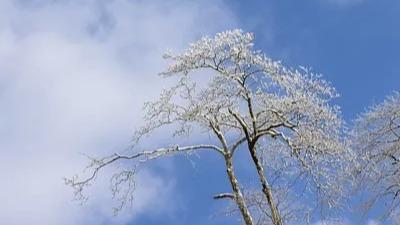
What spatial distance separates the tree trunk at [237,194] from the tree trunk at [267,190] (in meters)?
0.47

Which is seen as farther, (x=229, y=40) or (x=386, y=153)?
(x=386, y=153)

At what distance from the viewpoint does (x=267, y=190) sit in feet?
57.0

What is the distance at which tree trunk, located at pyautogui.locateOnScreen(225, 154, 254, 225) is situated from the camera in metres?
17.2

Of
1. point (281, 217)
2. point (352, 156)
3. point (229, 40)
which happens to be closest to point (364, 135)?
point (352, 156)

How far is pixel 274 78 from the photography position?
1764cm

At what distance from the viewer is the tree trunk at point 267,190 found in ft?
56.8

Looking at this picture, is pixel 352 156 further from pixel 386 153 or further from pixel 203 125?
pixel 203 125

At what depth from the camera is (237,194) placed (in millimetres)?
17422

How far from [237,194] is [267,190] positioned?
2.01 feet

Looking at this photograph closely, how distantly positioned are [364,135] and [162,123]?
4974 mm

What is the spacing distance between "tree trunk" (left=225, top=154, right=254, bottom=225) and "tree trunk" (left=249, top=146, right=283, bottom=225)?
1.55 feet

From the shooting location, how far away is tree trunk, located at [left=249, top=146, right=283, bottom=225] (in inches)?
682

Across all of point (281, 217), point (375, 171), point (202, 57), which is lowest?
point (281, 217)

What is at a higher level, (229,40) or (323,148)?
(229,40)
